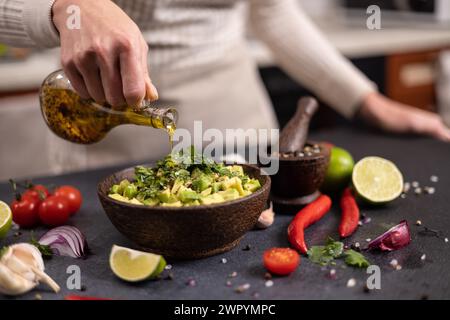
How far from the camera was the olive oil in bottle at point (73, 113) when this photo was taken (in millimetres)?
1202

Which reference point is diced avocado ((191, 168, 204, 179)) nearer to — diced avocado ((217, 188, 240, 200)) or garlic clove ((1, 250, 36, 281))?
diced avocado ((217, 188, 240, 200))

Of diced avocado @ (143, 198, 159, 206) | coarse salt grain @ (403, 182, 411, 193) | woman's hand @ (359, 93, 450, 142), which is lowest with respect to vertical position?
coarse salt grain @ (403, 182, 411, 193)

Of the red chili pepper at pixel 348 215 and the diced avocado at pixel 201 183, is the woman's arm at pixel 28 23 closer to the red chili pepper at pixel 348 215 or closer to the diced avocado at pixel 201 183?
the diced avocado at pixel 201 183

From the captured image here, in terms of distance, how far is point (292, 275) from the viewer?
3.10 feet

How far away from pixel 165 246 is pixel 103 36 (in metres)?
0.37

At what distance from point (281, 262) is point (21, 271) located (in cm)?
42

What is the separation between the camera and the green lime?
1307 mm

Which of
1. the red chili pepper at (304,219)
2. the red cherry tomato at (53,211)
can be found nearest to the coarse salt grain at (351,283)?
the red chili pepper at (304,219)

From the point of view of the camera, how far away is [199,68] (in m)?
1.90

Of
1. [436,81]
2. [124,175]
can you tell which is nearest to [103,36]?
[124,175]

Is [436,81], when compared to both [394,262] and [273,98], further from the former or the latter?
[394,262]

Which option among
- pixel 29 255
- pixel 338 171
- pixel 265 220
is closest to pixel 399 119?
pixel 338 171

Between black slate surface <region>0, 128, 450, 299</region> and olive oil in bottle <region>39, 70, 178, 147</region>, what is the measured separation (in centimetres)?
18

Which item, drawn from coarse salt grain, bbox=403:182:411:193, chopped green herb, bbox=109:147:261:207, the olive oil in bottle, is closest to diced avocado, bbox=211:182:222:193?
chopped green herb, bbox=109:147:261:207
